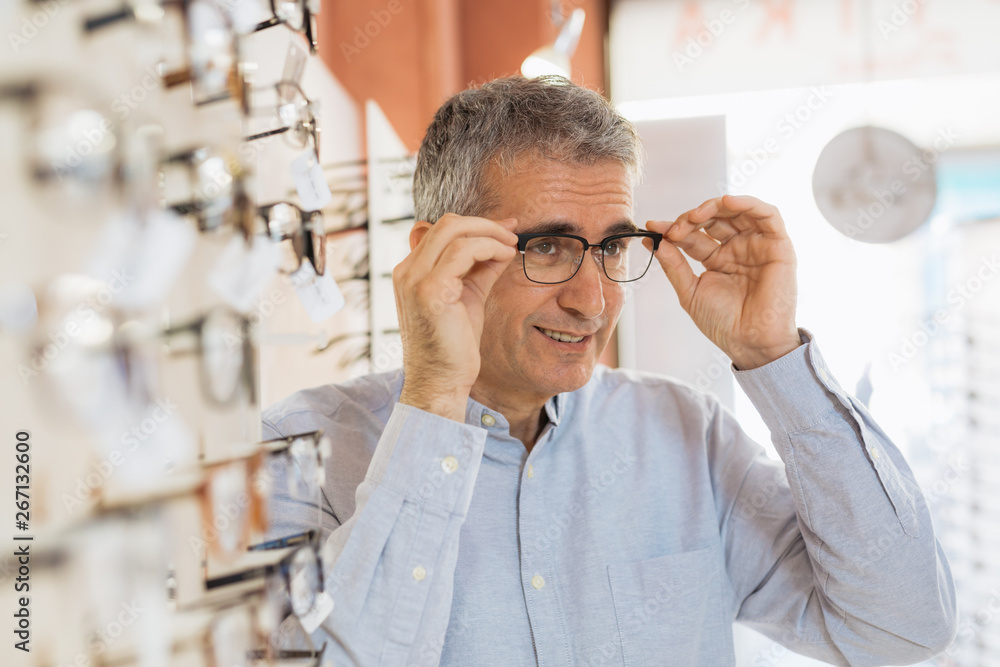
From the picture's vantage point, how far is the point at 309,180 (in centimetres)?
92

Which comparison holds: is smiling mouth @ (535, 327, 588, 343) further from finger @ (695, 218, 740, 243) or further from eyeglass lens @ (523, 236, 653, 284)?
finger @ (695, 218, 740, 243)

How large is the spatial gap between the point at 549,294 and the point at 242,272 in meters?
0.56

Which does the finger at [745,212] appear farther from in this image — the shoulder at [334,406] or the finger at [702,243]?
the shoulder at [334,406]

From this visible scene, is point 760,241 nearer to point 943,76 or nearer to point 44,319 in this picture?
point 44,319

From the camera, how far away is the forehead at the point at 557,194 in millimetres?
1124

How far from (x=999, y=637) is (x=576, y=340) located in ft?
9.99

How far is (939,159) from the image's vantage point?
319 centimetres

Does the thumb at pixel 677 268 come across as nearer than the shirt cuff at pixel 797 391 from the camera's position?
No

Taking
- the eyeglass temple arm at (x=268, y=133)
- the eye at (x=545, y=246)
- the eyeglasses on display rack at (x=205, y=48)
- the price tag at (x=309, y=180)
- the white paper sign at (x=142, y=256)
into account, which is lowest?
the white paper sign at (x=142, y=256)

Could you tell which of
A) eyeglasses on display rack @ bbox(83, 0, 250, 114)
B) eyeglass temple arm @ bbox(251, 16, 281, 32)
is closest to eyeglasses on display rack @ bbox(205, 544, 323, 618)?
eyeglasses on display rack @ bbox(83, 0, 250, 114)

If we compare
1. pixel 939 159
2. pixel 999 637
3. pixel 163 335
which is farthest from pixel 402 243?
pixel 999 637

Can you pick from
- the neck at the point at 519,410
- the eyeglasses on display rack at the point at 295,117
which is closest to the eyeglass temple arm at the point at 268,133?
the eyeglasses on display rack at the point at 295,117

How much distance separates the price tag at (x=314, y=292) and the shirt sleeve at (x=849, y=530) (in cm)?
65

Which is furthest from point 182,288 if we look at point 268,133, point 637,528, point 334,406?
point 637,528
